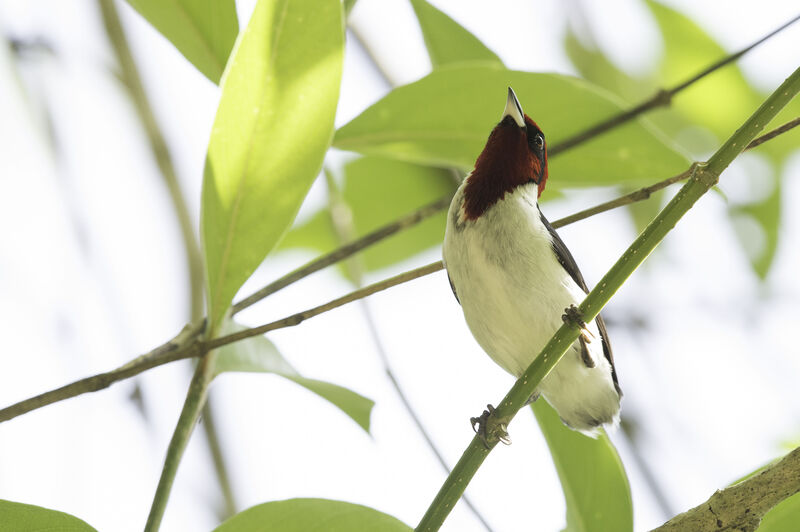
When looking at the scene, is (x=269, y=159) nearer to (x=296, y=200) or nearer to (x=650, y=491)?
(x=296, y=200)

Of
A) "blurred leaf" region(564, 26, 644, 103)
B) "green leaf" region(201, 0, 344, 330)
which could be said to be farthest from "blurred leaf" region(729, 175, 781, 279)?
"green leaf" region(201, 0, 344, 330)

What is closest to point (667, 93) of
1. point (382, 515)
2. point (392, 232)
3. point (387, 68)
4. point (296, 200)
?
point (392, 232)

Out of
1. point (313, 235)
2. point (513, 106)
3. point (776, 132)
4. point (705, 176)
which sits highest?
point (313, 235)

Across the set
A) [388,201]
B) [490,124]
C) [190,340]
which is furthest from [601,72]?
[190,340]

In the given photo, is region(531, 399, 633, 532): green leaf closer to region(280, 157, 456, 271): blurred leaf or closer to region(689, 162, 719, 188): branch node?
region(689, 162, 719, 188): branch node

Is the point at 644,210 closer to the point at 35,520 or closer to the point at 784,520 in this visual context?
the point at 784,520

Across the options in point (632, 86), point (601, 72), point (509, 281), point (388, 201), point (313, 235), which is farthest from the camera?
point (601, 72)

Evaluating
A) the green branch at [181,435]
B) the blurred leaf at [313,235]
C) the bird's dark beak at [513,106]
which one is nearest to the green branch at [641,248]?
the green branch at [181,435]
